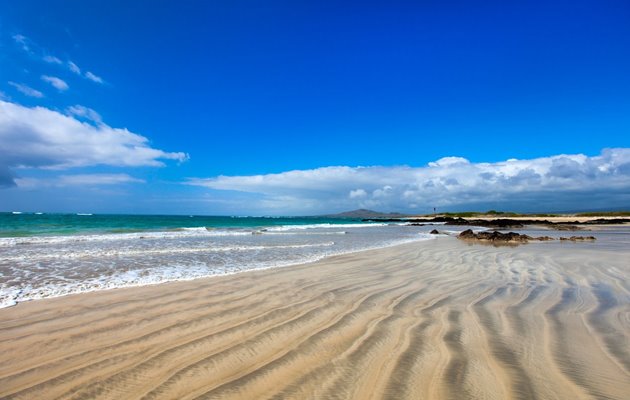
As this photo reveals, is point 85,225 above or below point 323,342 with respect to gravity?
above

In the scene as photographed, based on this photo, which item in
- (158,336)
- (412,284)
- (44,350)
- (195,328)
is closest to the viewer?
(44,350)

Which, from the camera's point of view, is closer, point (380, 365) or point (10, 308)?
point (380, 365)

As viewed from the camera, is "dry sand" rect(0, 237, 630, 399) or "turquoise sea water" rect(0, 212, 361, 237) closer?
"dry sand" rect(0, 237, 630, 399)

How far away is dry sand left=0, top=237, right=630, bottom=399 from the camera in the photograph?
2824mm

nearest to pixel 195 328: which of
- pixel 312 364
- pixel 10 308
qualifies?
pixel 312 364

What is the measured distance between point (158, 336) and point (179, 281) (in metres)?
3.95

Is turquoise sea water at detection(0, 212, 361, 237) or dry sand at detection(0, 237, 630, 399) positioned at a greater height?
turquoise sea water at detection(0, 212, 361, 237)

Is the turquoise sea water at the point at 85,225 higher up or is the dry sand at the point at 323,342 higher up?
the turquoise sea water at the point at 85,225

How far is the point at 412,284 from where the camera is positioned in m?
7.52

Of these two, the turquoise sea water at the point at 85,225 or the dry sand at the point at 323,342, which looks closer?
the dry sand at the point at 323,342

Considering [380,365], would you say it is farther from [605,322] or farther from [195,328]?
[605,322]

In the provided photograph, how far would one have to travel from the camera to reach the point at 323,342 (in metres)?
3.90

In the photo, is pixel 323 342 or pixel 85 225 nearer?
pixel 323 342

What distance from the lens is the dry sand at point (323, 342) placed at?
2.82 metres
